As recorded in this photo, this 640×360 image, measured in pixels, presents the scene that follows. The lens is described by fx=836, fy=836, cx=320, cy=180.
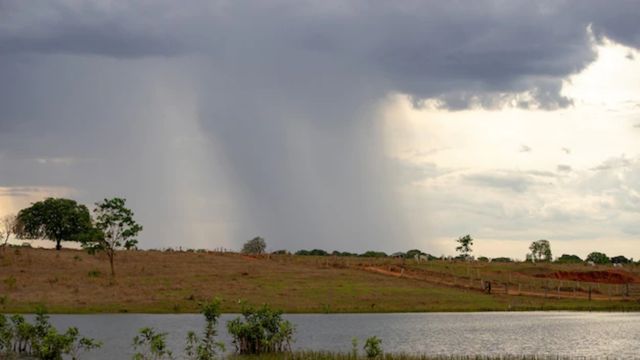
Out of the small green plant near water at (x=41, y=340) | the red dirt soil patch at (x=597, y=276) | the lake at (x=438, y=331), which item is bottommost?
the small green plant near water at (x=41, y=340)

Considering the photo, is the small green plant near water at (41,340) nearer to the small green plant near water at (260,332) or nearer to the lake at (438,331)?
the lake at (438,331)

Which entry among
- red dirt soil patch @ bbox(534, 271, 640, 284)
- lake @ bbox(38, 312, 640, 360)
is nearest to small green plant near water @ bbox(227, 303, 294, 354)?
lake @ bbox(38, 312, 640, 360)

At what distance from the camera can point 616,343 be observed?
6588 cm

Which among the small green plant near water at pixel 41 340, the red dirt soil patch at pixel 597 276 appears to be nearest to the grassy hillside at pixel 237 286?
the red dirt soil patch at pixel 597 276

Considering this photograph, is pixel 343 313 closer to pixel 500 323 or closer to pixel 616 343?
pixel 500 323

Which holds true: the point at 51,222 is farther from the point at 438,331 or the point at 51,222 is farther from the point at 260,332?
the point at 260,332

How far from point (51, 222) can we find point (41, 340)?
122m

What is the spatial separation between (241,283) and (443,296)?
28372mm

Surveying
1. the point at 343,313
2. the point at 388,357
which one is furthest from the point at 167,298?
the point at 388,357

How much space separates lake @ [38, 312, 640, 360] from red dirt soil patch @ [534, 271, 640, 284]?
54.5m

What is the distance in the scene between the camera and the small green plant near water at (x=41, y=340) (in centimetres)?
4728

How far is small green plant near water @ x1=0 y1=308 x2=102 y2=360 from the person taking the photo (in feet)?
155

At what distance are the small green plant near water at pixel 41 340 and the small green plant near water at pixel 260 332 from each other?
371 inches

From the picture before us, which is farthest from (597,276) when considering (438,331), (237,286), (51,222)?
(51,222)
